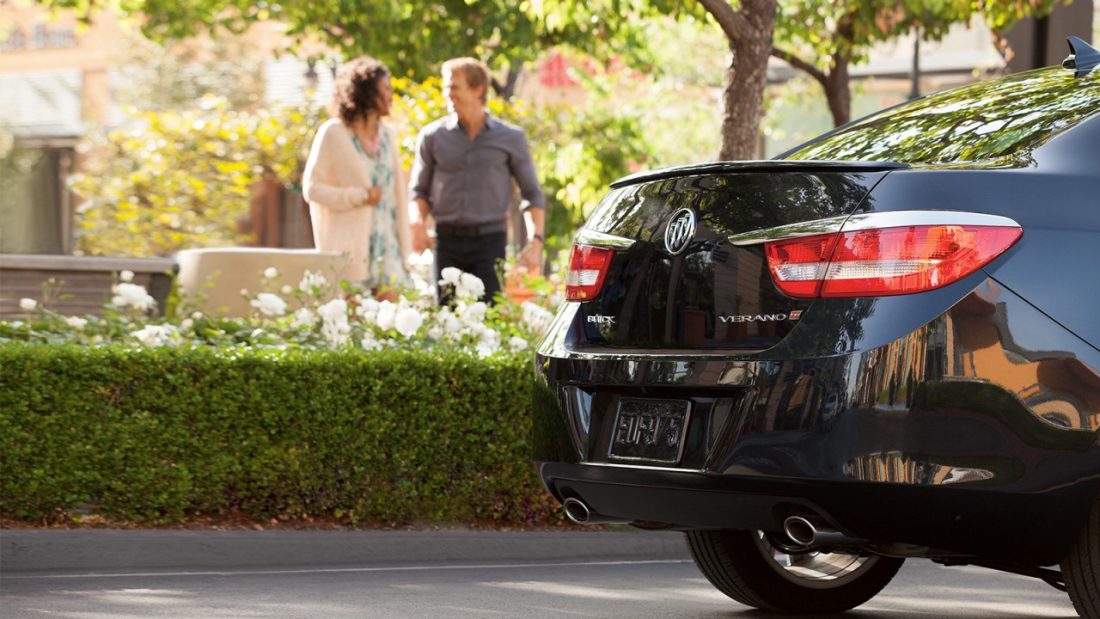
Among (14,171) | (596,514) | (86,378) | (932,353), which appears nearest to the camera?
(932,353)

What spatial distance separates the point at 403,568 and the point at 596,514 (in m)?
2.26

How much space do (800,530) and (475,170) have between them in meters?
5.91

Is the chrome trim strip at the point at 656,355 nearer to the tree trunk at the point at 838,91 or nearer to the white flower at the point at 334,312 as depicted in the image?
the white flower at the point at 334,312

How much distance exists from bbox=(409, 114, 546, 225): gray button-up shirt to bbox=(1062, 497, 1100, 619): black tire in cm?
593

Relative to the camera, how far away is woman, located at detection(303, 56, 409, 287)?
9.72m

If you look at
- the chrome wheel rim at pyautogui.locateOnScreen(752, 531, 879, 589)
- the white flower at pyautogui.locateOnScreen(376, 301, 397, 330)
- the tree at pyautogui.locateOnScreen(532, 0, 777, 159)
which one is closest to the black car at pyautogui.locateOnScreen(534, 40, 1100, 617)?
the chrome wheel rim at pyautogui.locateOnScreen(752, 531, 879, 589)

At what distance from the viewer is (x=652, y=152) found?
62.4 feet

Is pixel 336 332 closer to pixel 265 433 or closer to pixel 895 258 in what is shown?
pixel 265 433

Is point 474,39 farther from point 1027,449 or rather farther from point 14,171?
point 1027,449

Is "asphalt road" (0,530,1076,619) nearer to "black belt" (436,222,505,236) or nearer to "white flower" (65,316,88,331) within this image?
"white flower" (65,316,88,331)

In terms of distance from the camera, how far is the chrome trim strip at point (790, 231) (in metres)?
4.13

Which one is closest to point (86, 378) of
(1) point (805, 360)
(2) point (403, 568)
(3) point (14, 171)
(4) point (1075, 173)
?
(2) point (403, 568)

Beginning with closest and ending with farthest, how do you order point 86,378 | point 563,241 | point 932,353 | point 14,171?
1. point 932,353
2. point 86,378
3. point 14,171
4. point 563,241

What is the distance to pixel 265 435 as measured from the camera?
22.6 feet
